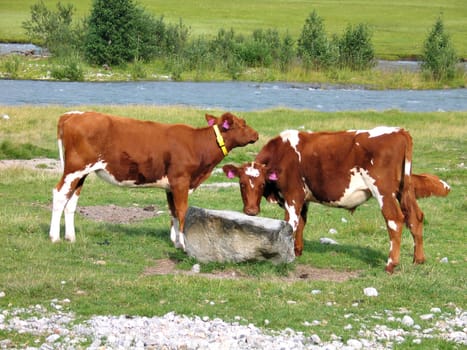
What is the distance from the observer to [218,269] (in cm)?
1143

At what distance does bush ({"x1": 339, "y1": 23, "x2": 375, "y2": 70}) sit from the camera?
61156 mm

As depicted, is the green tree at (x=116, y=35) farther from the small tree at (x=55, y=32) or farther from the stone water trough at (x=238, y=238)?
the stone water trough at (x=238, y=238)

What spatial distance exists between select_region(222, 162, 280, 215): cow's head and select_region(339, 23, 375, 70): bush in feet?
165

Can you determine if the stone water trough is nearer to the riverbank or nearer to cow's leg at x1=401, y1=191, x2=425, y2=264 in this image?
cow's leg at x1=401, y1=191, x2=425, y2=264

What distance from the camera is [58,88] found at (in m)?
47.7

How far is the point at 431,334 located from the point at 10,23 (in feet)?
281

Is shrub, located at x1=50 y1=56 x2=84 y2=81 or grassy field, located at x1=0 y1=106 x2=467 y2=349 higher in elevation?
grassy field, located at x1=0 y1=106 x2=467 y2=349

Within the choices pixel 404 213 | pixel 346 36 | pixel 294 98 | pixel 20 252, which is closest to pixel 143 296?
pixel 20 252

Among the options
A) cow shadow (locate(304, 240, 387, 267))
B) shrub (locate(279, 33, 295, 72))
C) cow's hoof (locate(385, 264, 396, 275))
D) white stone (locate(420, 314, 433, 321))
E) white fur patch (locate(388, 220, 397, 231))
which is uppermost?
white fur patch (locate(388, 220, 397, 231))

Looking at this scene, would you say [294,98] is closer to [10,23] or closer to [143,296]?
[143,296]

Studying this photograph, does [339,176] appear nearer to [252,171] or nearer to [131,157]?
[252,171]

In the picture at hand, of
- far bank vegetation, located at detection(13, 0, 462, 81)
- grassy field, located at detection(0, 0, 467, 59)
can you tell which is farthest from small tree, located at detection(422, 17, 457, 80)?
grassy field, located at detection(0, 0, 467, 59)

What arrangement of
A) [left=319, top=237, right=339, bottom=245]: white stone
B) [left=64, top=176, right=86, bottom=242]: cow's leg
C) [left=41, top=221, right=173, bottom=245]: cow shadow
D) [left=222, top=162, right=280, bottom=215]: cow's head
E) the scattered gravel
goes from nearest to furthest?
the scattered gravel
[left=222, top=162, right=280, bottom=215]: cow's head
[left=64, top=176, right=86, bottom=242]: cow's leg
[left=41, top=221, right=173, bottom=245]: cow shadow
[left=319, top=237, right=339, bottom=245]: white stone

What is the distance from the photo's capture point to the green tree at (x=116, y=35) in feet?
194
